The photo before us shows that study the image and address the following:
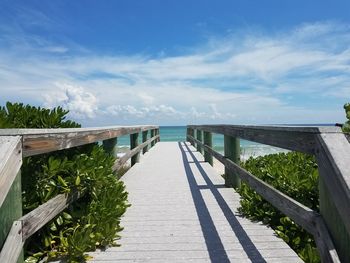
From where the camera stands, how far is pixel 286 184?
4.32 metres

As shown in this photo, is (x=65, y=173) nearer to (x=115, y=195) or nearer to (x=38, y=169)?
(x=38, y=169)

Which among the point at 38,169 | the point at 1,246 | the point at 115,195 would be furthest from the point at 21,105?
the point at 1,246

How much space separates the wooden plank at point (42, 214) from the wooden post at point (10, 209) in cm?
6

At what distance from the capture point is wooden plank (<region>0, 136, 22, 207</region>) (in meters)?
1.94

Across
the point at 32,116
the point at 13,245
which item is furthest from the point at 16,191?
the point at 32,116

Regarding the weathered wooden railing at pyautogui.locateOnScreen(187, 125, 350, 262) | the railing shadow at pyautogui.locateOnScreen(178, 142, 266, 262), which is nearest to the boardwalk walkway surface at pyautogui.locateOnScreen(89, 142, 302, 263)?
the railing shadow at pyautogui.locateOnScreen(178, 142, 266, 262)

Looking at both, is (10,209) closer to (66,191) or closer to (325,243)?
(66,191)

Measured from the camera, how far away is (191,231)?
4.05 m

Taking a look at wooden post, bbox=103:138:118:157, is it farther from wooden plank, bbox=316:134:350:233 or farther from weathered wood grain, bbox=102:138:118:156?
wooden plank, bbox=316:134:350:233

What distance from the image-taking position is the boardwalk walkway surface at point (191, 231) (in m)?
3.32

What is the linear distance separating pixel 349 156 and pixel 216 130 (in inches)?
213

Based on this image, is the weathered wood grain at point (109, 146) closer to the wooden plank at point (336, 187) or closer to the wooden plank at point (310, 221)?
the wooden plank at point (310, 221)

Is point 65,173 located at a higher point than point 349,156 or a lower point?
lower

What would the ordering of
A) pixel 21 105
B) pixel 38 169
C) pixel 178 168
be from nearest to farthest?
1. pixel 38 169
2. pixel 21 105
3. pixel 178 168
